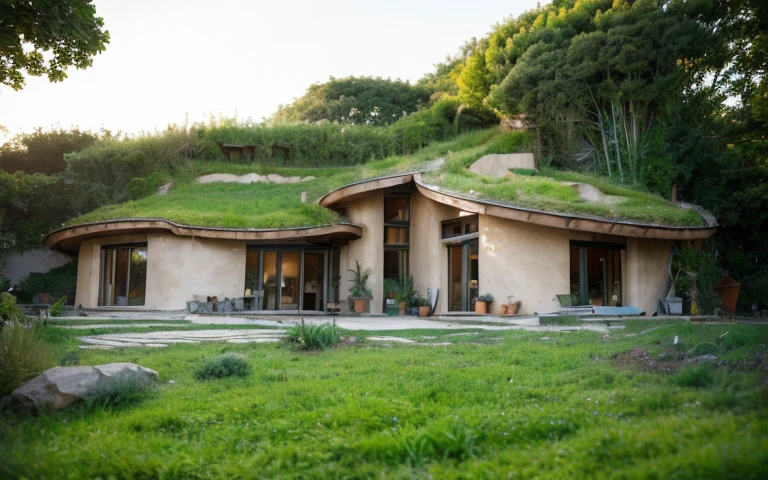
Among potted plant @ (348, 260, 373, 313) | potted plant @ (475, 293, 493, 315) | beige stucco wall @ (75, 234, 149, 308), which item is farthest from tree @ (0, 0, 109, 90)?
beige stucco wall @ (75, 234, 149, 308)

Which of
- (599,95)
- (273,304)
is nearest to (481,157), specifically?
(599,95)

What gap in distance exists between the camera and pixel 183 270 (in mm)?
16562

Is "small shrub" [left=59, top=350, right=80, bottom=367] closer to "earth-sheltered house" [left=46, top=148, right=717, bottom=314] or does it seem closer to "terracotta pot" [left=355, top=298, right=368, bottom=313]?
"earth-sheltered house" [left=46, top=148, right=717, bottom=314]

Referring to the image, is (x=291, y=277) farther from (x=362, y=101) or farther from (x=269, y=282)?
(x=362, y=101)

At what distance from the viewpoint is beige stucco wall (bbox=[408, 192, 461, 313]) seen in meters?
15.5

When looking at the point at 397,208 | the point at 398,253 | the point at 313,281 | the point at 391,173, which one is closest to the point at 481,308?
the point at 398,253

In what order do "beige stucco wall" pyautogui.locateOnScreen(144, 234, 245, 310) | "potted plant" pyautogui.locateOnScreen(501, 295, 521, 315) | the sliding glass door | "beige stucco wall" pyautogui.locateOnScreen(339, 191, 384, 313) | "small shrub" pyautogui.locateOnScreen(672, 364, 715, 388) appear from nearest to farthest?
1. "small shrub" pyautogui.locateOnScreen(672, 364, 715, 388)
2. "potted plant" pyautogui.locateOnScreen(501, 295, 521, 315)
3. "beige stucco wall" pyautogui.locateOnScreen(144, 234, 245, 310)
4. "beige stucco wall" pyautogui.locateOnScreen(339, 191, 384, 313)
5. the sliding glass door

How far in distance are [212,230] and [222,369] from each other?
1171cm

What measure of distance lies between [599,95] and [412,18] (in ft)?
20.0

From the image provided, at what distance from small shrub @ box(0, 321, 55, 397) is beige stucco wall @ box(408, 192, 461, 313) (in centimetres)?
1150

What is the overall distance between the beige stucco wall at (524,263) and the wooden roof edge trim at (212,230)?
4.63 meters

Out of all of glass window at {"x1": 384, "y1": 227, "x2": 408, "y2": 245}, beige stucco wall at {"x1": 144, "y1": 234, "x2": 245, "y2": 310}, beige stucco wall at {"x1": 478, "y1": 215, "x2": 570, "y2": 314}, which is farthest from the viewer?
glass window at {"x1": 384, "y1": 227, "x2": 408, "y2": 245}

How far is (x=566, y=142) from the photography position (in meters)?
18.6

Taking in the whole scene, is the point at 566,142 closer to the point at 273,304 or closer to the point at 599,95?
the point at 599,95
